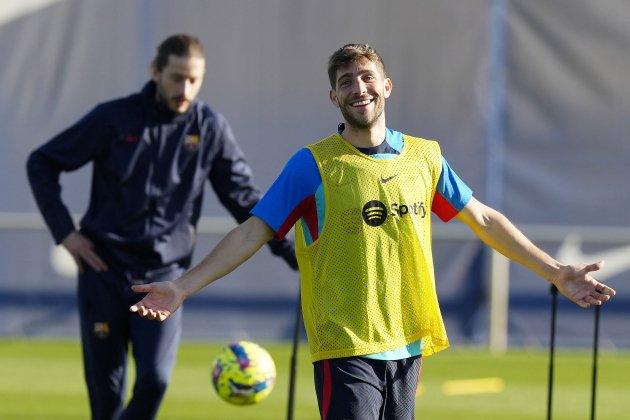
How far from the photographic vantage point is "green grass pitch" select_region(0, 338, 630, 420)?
33.2 ft

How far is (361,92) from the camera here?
18.0 feet

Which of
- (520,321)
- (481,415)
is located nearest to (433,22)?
(520,321)

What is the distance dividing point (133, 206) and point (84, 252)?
14.2 inches

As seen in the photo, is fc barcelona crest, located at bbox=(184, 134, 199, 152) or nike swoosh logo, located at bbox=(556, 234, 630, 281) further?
nike swoosh logo, located at bbox=(556, 234, 630, 281)

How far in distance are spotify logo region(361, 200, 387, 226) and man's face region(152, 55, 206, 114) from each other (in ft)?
6.76

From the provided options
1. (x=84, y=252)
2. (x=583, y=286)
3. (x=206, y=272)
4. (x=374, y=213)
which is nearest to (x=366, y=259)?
(x=374, y=213)

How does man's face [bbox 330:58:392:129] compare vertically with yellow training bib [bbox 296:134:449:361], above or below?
above

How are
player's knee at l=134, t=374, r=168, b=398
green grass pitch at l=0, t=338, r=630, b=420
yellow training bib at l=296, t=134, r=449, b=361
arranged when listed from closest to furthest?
yellow training bib at l=296, t=134, r=449, b=361 → player's knee at l=134, t=374, r=168, b=398 → green grass pitch at l=0, t=338, r=630, b=420

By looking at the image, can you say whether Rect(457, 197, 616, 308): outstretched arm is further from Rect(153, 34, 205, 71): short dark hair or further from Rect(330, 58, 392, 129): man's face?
Answer: Rect(153, 34, 205, 71): short dark hair

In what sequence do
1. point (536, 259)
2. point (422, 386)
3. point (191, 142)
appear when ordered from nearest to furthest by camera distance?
point (536, 259) < point (191, 142) < point (422, 386)

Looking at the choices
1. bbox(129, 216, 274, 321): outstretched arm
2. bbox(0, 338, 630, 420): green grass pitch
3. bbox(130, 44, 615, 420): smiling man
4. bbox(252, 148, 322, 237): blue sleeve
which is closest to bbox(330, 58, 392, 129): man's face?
bbox(130, 44, 615, 420): smiling man

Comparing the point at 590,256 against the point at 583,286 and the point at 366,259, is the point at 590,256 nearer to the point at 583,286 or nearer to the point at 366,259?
the point at 583,286

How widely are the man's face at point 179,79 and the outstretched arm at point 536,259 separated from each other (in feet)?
6.70

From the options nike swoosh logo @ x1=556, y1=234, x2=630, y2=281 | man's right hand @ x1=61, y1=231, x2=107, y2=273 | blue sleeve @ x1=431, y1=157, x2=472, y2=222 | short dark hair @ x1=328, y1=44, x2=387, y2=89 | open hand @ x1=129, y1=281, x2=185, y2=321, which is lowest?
open hand @ x1=129, y1=281, x2=185, y2=321
